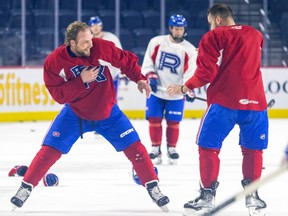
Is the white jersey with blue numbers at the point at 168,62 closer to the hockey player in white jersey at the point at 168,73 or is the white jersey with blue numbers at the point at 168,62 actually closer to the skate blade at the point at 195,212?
the hockey player in white jersey at the point at 168,73

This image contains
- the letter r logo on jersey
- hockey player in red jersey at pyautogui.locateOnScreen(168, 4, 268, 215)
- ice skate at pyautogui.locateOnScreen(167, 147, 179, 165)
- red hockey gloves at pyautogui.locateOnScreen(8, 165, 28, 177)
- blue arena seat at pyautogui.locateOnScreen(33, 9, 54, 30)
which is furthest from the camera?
blue arena seat at pyautogui.locateOnScreen(33, 9, 54, 30)

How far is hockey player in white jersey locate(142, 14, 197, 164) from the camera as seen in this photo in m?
8.07

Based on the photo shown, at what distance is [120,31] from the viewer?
45.3ft

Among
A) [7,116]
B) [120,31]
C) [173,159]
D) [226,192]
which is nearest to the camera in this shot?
[226,192]

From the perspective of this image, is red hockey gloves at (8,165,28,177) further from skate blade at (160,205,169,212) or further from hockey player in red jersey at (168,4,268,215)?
hockey player in red jersey at (168,4,268,215)

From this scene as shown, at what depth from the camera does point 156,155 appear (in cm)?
809

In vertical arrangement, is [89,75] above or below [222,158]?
above

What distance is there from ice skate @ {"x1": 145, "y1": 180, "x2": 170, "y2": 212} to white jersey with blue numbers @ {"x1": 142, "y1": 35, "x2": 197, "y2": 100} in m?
2.61

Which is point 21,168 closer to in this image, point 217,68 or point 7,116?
point 217,68

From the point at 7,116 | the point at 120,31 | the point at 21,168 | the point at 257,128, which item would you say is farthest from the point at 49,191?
the point at 120,31

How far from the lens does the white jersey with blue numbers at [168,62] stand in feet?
26.5

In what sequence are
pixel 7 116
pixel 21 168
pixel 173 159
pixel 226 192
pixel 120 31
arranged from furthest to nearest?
pixel 120 31, pixel 7 116, pixel 173 159, pixel 21 168, pixel 226 192

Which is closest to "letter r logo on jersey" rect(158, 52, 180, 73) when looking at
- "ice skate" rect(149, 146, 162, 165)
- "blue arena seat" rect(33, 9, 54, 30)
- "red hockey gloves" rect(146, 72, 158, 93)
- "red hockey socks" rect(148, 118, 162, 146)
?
"red hockey gloves" rect(146, 72, 158, 93)

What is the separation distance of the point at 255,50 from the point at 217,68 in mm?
244
